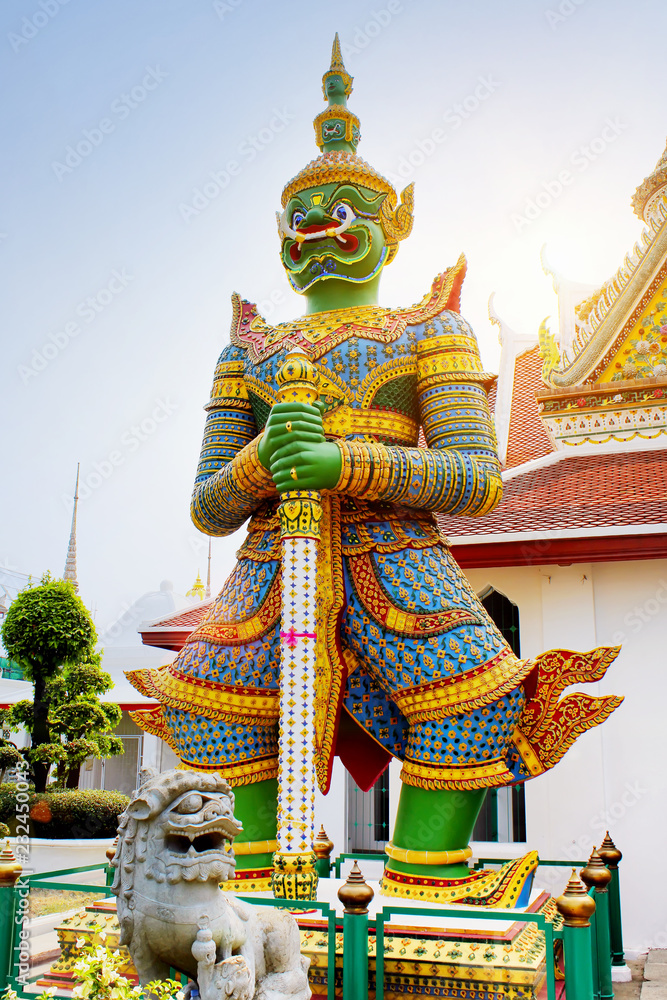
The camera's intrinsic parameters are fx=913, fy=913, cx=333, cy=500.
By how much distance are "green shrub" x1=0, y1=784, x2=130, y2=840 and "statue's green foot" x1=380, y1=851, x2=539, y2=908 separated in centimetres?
947

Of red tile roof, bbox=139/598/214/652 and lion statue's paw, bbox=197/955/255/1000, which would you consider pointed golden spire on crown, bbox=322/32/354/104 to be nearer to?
lion statue's paw, bbox=197/955/255/1000

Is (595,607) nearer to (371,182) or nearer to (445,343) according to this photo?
(445,343)

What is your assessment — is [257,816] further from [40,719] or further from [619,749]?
[40,719]

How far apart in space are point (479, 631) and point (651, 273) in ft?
14.1

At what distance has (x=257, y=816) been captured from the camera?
3.78 m

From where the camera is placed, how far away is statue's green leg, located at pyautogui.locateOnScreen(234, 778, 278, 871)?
3.74m

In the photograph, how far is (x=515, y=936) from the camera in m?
3.05

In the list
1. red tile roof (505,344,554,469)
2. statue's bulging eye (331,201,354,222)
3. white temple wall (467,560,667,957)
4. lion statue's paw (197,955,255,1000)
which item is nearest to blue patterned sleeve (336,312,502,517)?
statue's bulging eye (331,201,354,222)

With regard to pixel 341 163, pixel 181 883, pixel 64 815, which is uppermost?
pixel 341 163

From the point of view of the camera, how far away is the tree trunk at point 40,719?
12500 millimetres

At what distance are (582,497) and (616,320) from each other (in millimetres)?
1499

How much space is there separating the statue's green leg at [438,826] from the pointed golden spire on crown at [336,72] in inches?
135

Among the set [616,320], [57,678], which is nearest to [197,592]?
[57,678]

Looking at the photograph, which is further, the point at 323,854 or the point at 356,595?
the point at 323,854
